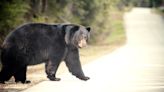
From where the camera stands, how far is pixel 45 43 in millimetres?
14258

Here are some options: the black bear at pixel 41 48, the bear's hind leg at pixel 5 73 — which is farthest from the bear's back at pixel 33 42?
the bear's hind leg at pixel 5 73

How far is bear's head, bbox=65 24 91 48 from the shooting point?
14.0 meters

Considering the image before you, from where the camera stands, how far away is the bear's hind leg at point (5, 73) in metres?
13.6

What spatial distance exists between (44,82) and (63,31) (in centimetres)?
137

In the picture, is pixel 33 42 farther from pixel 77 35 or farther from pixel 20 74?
pixel 77 35

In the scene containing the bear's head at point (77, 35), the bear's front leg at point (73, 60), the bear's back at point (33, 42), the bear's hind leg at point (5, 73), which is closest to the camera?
the bear's hind leg at point (5, 73)

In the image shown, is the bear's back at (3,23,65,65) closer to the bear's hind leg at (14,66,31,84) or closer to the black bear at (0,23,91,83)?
the black bear at (0,23,91,83)

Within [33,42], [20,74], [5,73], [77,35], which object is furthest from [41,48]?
[5,73]

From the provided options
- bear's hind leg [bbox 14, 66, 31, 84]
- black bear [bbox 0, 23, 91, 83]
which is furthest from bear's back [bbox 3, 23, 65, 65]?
bear's hind leg [bbox 14, 66, 31, 84]

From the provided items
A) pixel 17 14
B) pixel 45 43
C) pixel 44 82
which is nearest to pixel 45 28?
pixel 45 43

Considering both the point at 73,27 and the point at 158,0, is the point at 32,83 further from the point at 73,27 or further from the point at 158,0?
the point at 158,0

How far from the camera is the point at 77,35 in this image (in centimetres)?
1405

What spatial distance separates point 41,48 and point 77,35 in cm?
95

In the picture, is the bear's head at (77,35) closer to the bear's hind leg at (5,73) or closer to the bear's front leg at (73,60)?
the bear's front leg at (73,60)
